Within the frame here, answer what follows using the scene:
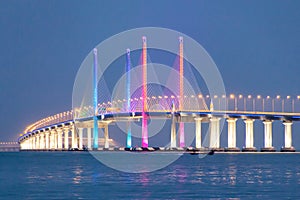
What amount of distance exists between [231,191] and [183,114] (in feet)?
221

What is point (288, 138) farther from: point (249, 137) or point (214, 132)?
point (214, 132)

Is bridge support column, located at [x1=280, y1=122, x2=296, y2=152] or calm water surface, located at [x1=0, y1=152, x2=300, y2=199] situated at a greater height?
bridge support column, located at [x1=280, y1=122, x2=296, y2=152]

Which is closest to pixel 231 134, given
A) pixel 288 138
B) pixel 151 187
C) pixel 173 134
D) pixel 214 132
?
pixel 214 132

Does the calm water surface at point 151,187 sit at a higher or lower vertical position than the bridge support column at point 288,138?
lower

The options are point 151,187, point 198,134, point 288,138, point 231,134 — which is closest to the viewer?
point 151,187

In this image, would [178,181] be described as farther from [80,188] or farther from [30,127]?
[30,127]

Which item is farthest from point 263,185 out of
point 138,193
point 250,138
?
point 250,138

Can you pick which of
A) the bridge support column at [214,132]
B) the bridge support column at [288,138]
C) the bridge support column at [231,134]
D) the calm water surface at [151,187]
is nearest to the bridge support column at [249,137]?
the bridge support column at [231,134]

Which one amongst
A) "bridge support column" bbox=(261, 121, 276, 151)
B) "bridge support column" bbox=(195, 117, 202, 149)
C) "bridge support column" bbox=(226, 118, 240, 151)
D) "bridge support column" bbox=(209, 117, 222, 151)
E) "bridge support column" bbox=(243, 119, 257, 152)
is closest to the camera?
"bridge support column" bbox=(195, 117, 202, 149)

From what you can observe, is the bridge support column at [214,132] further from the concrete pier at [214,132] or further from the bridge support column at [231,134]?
the bridge support column at [231,134]

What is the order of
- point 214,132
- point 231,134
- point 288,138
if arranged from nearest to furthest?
1. point 214,132
2. point 231,134
3. point 288,138

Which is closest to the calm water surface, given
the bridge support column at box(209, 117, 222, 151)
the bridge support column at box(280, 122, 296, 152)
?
the bridge support column at box(209, 117, 222, 151)

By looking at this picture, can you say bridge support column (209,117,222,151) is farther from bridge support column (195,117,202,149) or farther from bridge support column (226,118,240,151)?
bridge support column (226,118,240,151)

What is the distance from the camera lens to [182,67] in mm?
105438
